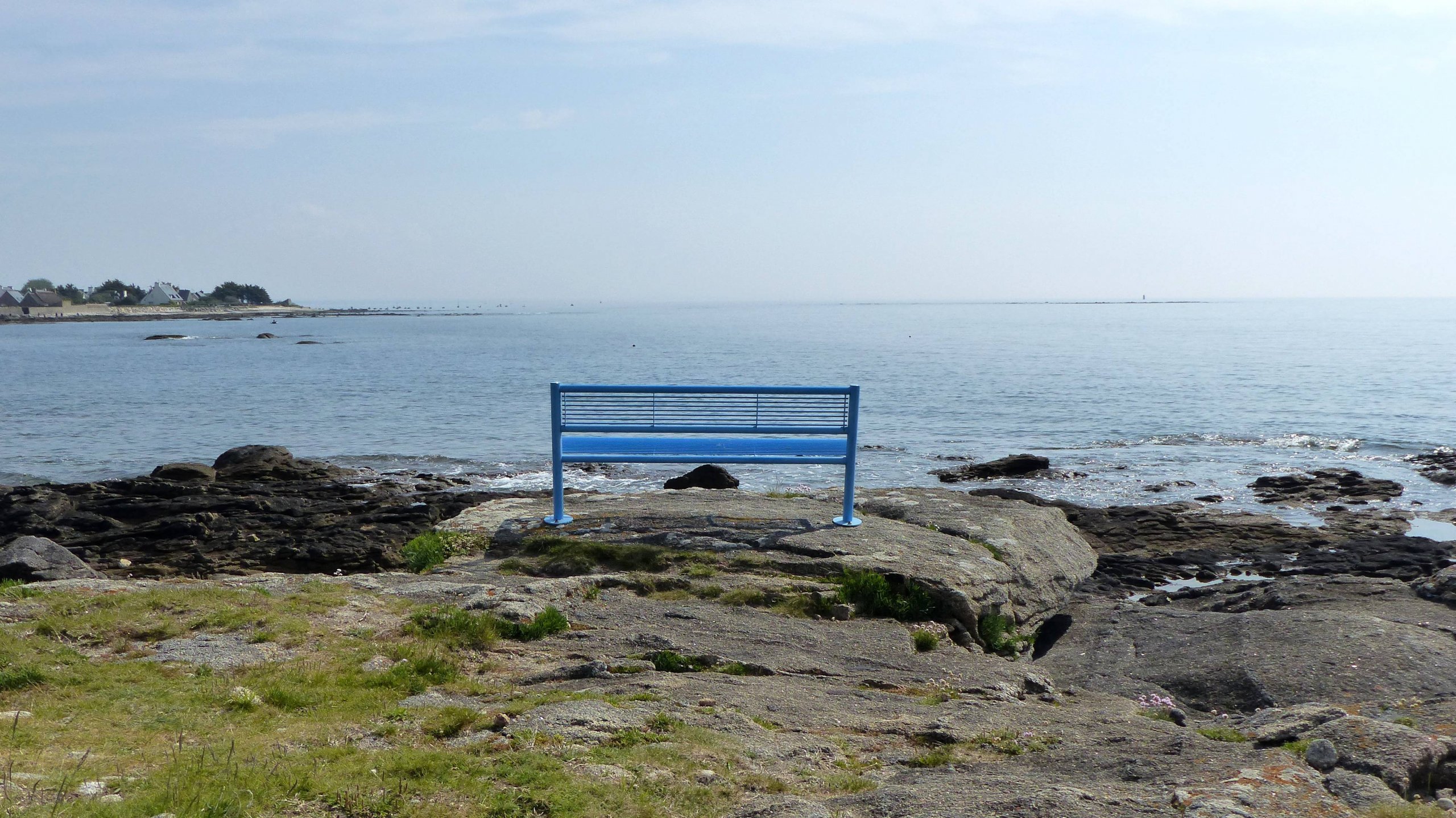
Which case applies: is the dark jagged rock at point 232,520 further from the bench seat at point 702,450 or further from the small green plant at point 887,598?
the small green plant at point 887,598

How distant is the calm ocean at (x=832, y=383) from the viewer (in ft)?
82.6

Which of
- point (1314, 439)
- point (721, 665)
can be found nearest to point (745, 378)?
point (1314, 439)

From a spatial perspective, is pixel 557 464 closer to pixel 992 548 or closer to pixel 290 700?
pixel 992 548

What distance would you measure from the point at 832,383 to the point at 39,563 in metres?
50.0

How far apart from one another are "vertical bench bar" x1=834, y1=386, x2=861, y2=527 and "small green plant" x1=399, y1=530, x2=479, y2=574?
11.3 ft

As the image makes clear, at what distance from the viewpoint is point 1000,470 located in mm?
23188

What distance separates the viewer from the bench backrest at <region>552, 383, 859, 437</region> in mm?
9102

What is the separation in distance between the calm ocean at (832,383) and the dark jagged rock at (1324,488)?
0.62 metres

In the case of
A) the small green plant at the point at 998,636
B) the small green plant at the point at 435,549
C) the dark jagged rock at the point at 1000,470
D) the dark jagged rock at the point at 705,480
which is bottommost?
the dark jagged rock at the point at 1000,470

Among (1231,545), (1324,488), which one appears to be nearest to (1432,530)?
(1324,488)

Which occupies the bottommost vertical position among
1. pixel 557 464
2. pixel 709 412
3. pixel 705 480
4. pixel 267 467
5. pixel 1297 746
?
pixel 267 467

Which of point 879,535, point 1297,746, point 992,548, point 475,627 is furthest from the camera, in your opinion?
point 992,548

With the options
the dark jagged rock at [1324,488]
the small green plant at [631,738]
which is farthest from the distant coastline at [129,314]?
the small green plant at [631,738]

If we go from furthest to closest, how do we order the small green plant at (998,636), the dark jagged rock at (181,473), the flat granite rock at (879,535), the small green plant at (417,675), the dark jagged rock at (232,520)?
1. the dark jagged rock at (181,473)
2. the dark jagged rock at (232,520)
3. the flat granite rock at (879,535)
4. the small green plant at (998,636)
5. the small green plant at (417,675)
